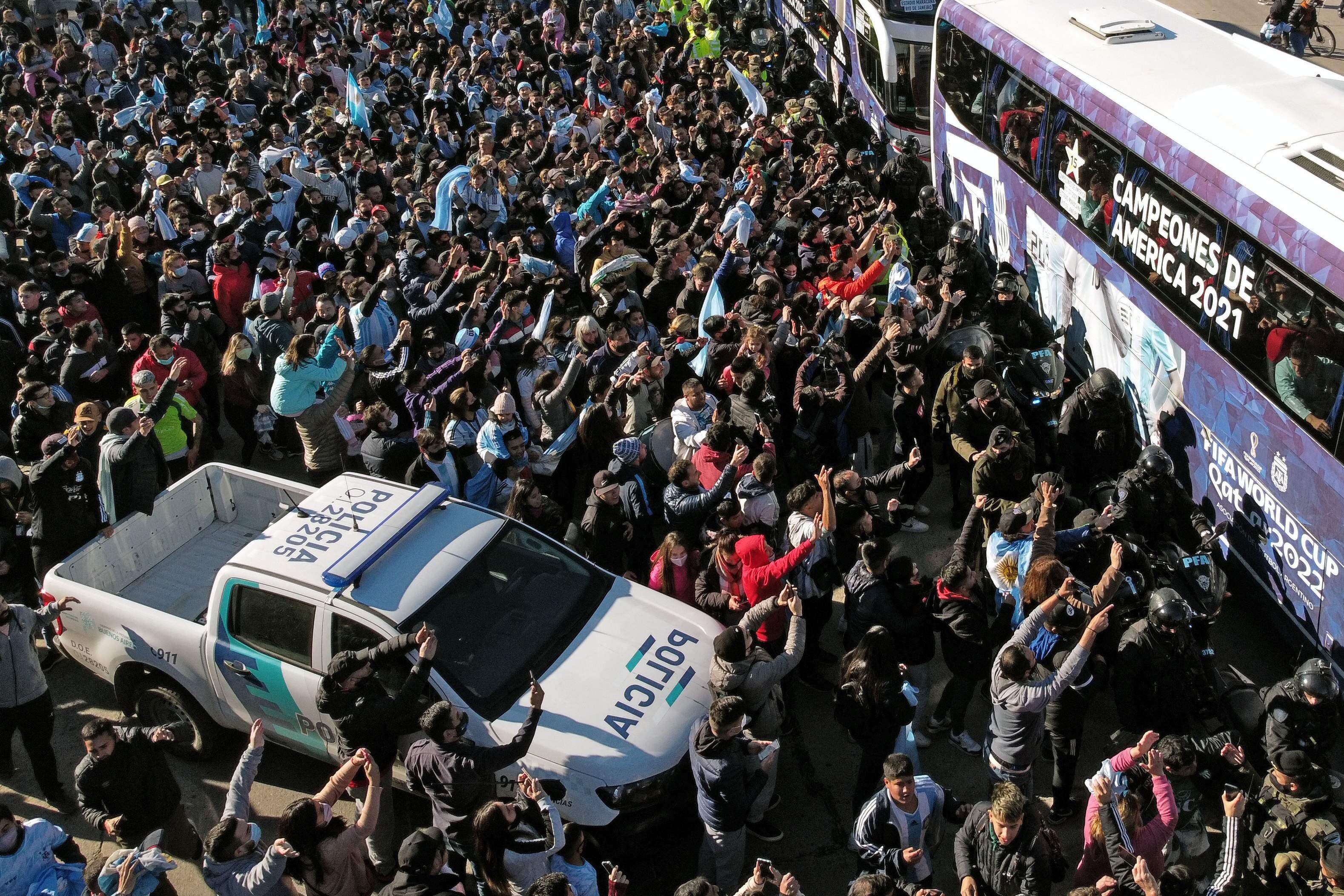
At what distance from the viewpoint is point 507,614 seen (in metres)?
6.96

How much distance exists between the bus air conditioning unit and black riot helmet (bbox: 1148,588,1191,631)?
20.7 feet

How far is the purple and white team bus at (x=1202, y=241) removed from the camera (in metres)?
7.20

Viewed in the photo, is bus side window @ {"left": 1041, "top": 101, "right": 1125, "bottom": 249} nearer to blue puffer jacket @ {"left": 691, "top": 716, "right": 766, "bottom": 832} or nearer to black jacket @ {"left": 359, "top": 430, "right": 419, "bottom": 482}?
black jacket @ {"left": 359, "top": 430, "right": 419, "bottom": 482}

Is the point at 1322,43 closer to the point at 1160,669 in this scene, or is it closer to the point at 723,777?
the point at 1160,669

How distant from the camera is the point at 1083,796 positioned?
272 inches

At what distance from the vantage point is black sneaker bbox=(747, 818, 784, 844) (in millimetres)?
6805

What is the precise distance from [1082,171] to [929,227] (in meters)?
2.72

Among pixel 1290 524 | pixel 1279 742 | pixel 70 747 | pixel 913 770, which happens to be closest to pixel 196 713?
pixel 70 747

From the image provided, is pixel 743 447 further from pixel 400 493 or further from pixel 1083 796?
pixel 1083 796

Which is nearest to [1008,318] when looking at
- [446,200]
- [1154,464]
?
[1154,464]

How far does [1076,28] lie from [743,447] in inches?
244

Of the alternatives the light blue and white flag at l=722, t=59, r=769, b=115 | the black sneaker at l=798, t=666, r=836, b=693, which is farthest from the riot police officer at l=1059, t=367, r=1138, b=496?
the light blue and white flag at l=722, t=59, r=769, b=115

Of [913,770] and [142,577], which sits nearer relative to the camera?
[913,770]

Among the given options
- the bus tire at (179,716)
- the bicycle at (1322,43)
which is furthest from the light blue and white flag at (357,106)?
the bicycle at (1322,43)
